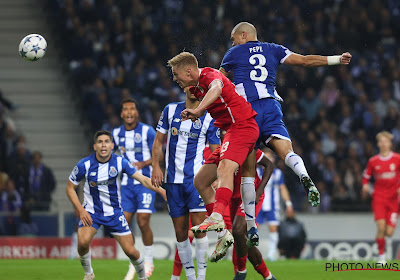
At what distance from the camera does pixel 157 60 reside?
61.0 feet

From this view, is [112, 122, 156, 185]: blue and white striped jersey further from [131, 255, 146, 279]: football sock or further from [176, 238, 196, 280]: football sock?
[176, 238, 196, 280]: football sock

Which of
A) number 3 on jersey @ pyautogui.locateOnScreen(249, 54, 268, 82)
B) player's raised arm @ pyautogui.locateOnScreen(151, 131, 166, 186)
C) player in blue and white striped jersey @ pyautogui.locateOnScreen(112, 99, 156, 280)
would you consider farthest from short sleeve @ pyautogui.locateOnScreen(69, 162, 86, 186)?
number 3 on jersey @ pyautogui.locateOnScreen(249, 54, 268, 82)

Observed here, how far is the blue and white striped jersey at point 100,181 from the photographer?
887cm

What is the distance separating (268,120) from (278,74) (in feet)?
32.6

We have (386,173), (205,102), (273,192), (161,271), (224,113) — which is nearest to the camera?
(205,102)

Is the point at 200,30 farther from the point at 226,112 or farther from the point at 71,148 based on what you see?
the point at 226,112

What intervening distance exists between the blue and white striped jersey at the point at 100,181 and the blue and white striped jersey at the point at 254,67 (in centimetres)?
177

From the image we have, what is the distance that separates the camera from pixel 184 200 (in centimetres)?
852

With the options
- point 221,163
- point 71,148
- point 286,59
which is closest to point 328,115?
point 71,148

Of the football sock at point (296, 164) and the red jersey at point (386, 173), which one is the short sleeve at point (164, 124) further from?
the red jersey at point (386, 173)

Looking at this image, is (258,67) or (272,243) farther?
(272,243)

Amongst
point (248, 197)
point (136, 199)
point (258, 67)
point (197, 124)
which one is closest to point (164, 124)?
point (197, 124)

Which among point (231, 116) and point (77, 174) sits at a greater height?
point (231, 116)

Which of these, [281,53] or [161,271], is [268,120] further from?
[161,271]
